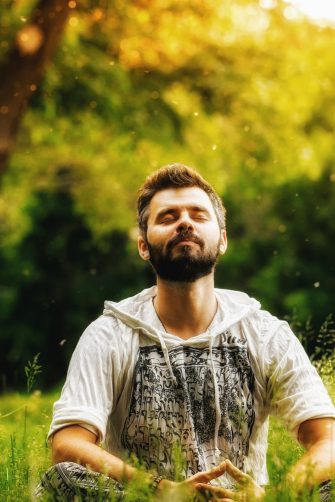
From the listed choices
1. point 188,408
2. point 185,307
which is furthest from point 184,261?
point 188,408

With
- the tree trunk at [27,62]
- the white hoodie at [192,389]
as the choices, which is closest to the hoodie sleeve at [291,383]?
the white hoodie at [192,389]

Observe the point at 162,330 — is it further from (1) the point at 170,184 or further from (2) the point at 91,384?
(1) the point at 170,184

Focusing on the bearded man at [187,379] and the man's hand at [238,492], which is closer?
the man's hand at [238,492]

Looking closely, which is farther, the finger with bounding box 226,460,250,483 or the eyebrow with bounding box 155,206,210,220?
the eyebrow with bounding box 155,206,210,220

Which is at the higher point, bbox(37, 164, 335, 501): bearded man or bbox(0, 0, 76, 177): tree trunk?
bbox(0, 0, 76, 177): tree trunk

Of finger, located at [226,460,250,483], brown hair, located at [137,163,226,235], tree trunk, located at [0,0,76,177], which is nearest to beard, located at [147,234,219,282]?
brown hair, located at [137,163,226,235]

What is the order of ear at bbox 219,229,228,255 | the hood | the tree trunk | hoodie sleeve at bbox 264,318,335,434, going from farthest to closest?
the tree trunk
ear at bbox 219,229,228,255
the hood
hoodie sleeve at bbox 264,318,335,434

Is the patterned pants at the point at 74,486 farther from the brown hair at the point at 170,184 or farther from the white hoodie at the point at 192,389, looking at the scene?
the brown hair at the point at 170,184

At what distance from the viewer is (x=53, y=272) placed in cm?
1927

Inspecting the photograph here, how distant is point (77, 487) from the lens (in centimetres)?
256

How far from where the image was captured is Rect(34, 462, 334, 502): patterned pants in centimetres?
250

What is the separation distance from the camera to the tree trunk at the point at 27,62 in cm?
830

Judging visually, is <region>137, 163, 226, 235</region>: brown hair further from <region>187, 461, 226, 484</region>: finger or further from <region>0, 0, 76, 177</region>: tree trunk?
<region>0, 0, 76, 177</region>: tree trunk

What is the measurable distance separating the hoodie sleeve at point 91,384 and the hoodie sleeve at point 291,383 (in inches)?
23.6
